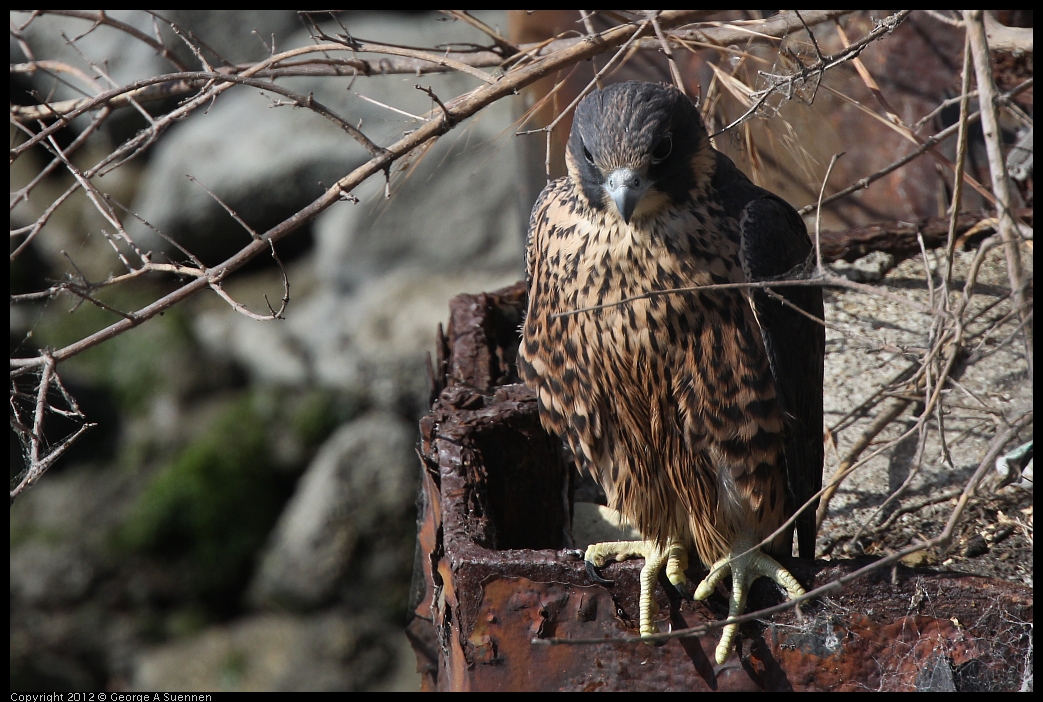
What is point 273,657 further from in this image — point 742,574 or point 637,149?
point 637,149

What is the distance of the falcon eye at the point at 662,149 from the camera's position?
68.4 inches

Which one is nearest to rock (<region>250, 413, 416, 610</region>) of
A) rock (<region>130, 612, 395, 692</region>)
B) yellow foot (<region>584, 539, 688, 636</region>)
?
rock (<region>130, 612, 395, 692</region>)

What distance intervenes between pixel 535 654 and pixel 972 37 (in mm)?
1290

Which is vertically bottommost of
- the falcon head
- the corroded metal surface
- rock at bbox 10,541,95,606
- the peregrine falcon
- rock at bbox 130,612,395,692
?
rock at bbox 130,612,395,692

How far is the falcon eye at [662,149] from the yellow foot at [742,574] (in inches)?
32.7

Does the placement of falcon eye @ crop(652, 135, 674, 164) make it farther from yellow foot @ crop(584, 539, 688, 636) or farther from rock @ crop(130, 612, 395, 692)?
rock @ crop(130, 612, 395, 692)

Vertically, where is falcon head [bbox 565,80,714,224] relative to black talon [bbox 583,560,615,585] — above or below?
above

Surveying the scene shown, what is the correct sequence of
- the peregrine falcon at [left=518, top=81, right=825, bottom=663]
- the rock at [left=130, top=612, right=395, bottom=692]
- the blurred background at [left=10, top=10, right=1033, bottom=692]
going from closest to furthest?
1. the peregrine falcon at [left=518, top=81, right=825, bottom=663]
2. the rock at [left=130, top=612, right=395, bottom=692]
3. the blurred background at [left=10, top=10, right=1033, bottom=692]

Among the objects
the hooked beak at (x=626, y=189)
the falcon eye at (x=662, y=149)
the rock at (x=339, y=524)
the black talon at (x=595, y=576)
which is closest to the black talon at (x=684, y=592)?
the black talon at (x=595, y=576)

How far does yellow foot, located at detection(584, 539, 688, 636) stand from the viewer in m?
1.71

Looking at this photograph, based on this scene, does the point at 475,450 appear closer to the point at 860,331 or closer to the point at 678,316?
the point at 678,316

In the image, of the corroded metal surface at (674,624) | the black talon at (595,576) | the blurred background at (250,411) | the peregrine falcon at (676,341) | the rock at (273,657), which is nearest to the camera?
the corroded metal surface at (674,624)

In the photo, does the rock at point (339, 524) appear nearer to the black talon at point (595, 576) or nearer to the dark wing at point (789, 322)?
the dark wing at point (789, 322)
